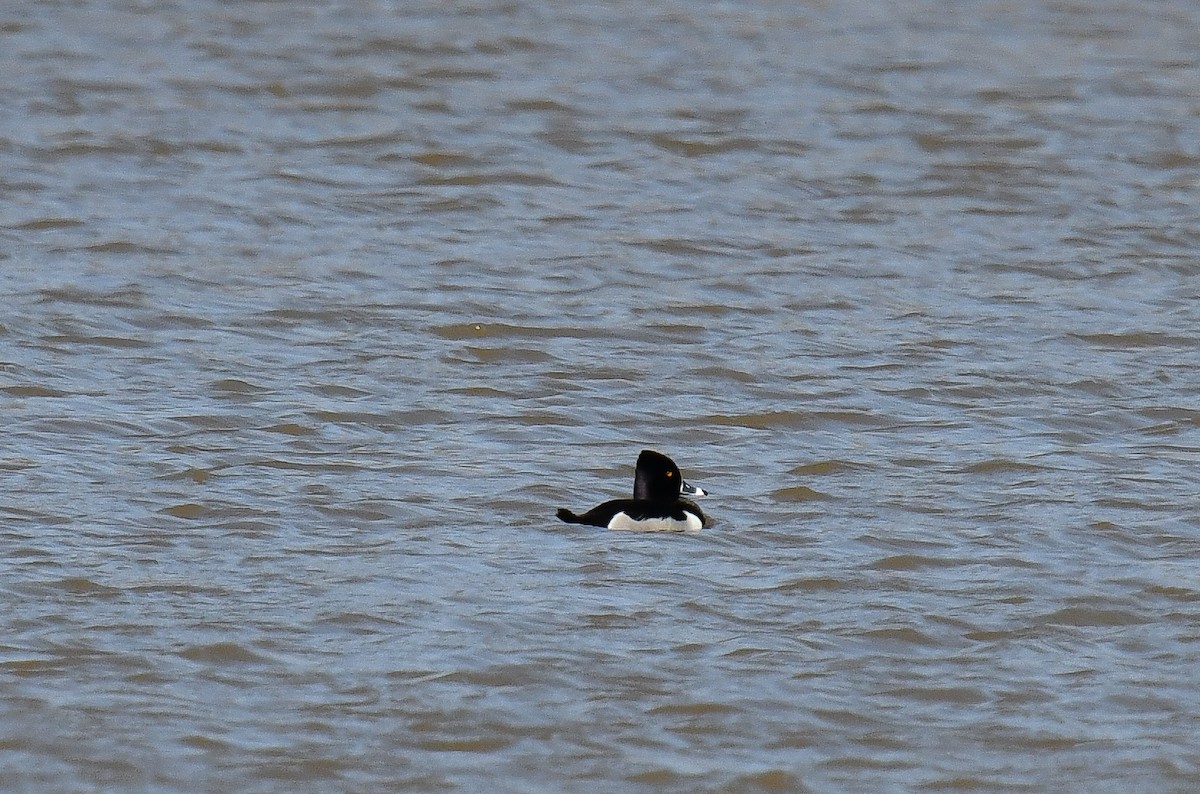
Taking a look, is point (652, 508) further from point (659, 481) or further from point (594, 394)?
point (594, 394)

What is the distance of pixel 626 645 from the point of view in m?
6.98

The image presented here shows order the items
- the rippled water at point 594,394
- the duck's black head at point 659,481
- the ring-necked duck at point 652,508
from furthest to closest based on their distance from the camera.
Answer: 1. the duck's black head at point 659,481
2. the ring-necked duck at point 652,508
3. the rippled water at point 594,394

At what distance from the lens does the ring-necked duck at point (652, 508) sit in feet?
26.9

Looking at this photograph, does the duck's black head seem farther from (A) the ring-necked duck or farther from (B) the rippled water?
(B) the rippled water

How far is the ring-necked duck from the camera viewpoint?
821 cm

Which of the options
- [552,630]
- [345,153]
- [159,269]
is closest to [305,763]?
[552,630]

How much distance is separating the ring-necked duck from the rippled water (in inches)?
3.6

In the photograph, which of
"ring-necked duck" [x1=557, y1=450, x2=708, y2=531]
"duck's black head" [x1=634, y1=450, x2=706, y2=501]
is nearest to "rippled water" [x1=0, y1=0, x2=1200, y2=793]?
"ring-necked duck" [x1=557, y1=450, x2=708, y2=531]

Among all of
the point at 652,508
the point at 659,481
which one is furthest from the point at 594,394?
the point at 652,508

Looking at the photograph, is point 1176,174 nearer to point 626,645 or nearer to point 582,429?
point 582,429

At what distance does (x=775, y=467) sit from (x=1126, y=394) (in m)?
2.03

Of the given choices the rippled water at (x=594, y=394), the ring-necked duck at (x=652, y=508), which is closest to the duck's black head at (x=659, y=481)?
the ring-necked duck at (x=652, y=508)

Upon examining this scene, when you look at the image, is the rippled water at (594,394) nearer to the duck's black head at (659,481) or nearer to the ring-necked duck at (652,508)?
the ring-necked duck at (652,508)

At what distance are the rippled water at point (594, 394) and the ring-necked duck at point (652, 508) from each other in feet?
0.30
